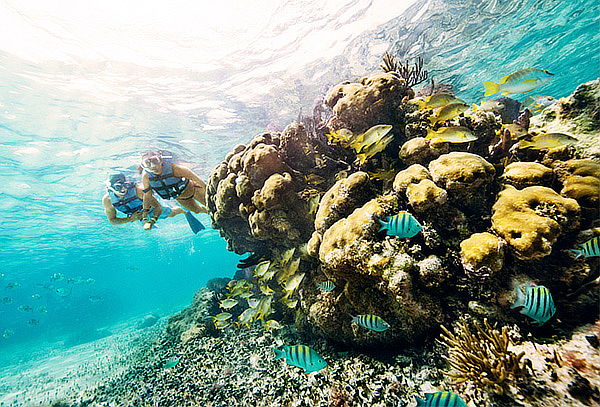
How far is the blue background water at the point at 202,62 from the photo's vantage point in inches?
422

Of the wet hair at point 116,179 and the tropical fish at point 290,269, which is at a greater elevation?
the wet hair at point 116,179

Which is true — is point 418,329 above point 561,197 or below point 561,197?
below

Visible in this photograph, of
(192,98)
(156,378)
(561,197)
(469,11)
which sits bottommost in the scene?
(156,378)

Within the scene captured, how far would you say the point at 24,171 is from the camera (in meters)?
16.3

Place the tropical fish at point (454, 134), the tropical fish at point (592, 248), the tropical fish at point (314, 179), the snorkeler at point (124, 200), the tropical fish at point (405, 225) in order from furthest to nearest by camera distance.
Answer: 1. the snorkeler at point (124, 200)
2. the tropical fish at point (314, 179)
3. the tropical fish at point (454, 134)
4. the tropical fish at point (405, 225)
5. the tropical fish at point (592, 248)

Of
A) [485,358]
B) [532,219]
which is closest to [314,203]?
[532,219]

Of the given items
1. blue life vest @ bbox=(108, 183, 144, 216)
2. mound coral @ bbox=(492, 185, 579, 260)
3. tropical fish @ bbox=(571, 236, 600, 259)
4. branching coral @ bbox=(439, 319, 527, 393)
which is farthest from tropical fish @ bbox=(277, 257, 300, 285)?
blue life vest @ bbox=(108, 183, 144, 216)

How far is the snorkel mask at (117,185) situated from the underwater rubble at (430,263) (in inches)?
179

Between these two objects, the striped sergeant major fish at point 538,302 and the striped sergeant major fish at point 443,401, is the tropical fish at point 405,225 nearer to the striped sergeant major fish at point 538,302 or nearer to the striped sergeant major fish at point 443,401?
the striped sergeant major fish at point 538,302

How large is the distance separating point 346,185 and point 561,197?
287cm

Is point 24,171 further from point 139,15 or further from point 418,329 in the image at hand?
point 418,329

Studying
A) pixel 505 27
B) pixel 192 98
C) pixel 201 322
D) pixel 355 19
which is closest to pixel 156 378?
pixel 201 322

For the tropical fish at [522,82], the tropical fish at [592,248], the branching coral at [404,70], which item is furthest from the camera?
the branching coral at [404,70]

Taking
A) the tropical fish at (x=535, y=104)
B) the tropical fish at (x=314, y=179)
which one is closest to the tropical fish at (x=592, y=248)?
the tropical fish at (x=535, y=104)
